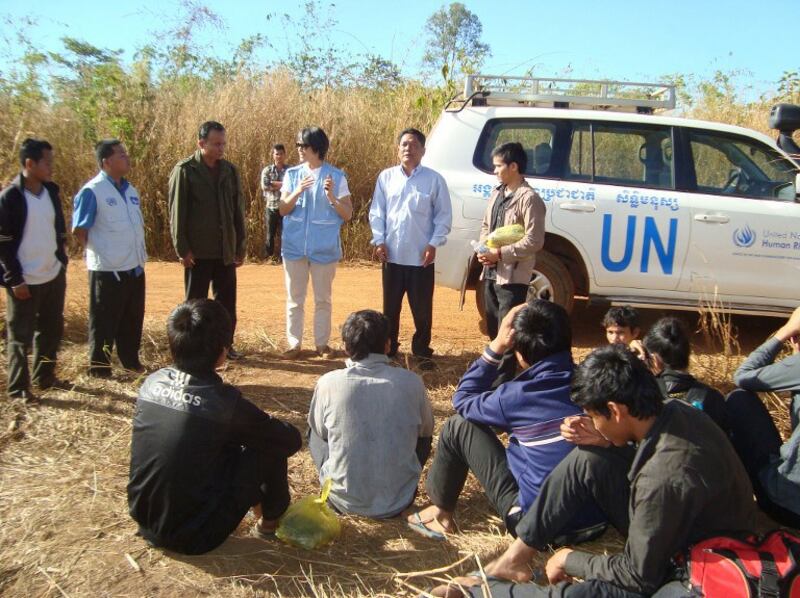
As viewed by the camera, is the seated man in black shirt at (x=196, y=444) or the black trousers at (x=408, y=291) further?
the black trousers at (x=408, y=291)

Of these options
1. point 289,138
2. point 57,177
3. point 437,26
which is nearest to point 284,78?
point 289,138

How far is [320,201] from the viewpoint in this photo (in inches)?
215

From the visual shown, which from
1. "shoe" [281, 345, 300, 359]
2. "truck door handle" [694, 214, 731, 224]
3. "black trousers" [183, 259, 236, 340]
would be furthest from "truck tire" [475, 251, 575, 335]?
"black trousers" [183, 259, 236, 340]

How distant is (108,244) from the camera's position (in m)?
4.94

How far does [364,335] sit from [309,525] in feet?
2.83

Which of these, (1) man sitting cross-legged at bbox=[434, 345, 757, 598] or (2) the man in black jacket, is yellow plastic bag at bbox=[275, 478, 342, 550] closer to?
(1) man sitting cross-legged at bbox=[434, 345, 757, 598]

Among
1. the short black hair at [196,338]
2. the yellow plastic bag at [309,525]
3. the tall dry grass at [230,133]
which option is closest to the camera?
the short black hair at [196,338]

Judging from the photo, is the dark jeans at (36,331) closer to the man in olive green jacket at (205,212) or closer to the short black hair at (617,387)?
the man in olive green jacket at (205,212)

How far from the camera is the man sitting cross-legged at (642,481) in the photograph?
2289 mm

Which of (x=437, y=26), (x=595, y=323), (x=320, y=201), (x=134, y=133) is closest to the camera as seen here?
(x=320, y=201)

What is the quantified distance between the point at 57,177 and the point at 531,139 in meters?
8.03

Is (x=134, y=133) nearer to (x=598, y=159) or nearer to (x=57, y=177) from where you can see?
(x=57, y=177)

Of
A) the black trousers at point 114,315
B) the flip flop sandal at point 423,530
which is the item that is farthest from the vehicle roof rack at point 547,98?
the flip flop sandal at point 423,530

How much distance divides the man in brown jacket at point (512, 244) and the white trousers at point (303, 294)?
1317 mm
